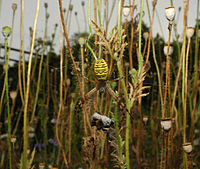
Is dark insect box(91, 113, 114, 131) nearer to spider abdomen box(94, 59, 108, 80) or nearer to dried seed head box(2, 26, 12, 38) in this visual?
spider abdomen box(94, 59, 108, 80)

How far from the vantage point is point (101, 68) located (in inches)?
13.1

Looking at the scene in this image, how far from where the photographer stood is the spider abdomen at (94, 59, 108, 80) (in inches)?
13.1

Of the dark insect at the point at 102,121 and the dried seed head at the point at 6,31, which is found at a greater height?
the dried seed head at the point at 6,31

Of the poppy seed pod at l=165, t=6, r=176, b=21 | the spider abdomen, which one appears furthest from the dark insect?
the poppy seed pod at l=165, t=6, r=176, b=21

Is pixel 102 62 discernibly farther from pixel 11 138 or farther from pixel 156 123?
pixel 156 123

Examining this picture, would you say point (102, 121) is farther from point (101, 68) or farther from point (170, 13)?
point (170, 13)

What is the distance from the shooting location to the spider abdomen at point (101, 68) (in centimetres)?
33

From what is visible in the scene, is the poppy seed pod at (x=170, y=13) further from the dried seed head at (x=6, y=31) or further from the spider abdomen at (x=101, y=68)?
the dried seed head at (x=6, y=31)

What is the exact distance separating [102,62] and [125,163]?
246 millimetres

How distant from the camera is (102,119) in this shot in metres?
0.30

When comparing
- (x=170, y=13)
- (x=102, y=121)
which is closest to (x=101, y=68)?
(x=102, y=121)

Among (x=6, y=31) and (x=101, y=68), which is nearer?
(x=101, y=68)

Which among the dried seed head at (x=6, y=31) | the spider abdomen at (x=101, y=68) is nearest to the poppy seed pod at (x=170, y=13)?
the spider abdomen at (x=101, y=68)

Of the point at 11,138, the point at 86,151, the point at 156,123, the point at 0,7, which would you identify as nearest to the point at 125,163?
the point at 86,151
